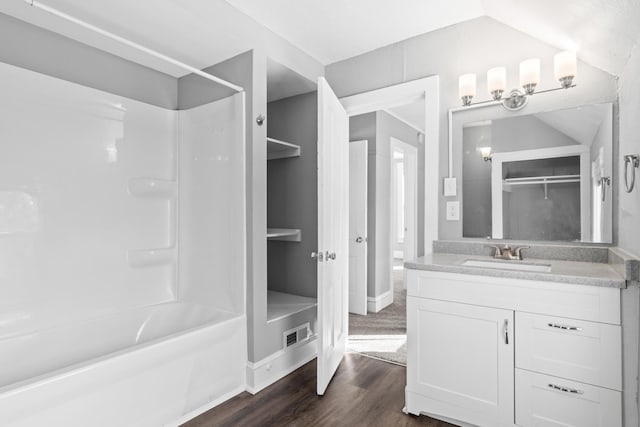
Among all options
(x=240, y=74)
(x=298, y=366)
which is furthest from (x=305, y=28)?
(x=298, y=366)

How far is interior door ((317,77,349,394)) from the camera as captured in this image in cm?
221

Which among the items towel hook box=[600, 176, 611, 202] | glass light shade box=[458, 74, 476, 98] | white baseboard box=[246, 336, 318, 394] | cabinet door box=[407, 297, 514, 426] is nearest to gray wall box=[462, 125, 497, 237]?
glass light shade box=[458, 74, 476, 98]

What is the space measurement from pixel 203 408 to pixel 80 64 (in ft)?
7.65

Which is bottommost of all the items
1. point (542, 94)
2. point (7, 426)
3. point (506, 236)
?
point (7, 426)

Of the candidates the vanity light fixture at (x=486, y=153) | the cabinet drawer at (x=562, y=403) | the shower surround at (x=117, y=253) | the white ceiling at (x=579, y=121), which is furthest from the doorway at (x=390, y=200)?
the shower surround at (x=117, y=253)

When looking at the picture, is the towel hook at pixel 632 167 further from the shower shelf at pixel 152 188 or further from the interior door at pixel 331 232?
the shower shelf at pixel 152 188

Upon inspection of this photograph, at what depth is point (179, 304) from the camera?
2.72 m

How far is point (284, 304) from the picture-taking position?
112 inches

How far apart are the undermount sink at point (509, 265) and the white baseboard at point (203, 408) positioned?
5.38 feet

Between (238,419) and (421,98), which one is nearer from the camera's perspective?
(238,419)

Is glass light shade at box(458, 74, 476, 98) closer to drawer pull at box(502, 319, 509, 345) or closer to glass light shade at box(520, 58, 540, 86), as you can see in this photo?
glass light shade at box(520, 58, 540, 86)

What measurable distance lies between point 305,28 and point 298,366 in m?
2.45

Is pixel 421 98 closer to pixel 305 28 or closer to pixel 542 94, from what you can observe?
pixel 542 94

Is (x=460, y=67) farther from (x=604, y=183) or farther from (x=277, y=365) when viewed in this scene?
(x=277, y=365)
